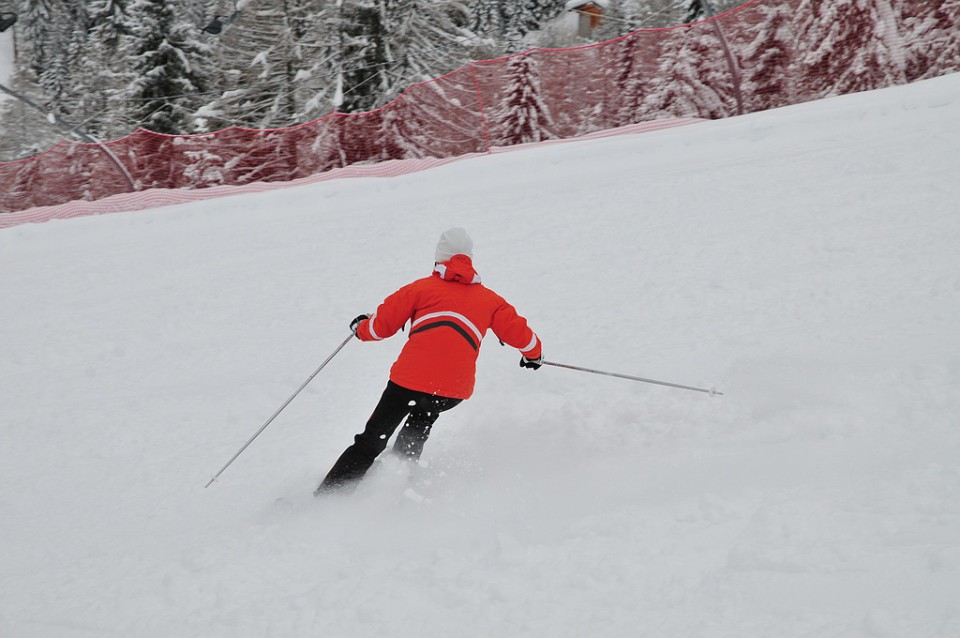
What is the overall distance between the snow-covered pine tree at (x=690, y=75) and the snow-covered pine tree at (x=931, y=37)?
8.40 feet

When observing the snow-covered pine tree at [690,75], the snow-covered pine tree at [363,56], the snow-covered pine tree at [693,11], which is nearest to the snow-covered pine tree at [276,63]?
the snow-covered pine tree at [363,56]

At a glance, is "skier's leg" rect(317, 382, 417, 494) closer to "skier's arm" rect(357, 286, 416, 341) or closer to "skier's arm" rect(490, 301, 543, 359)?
"skier's arm" rect(357, 286, 416, 341)

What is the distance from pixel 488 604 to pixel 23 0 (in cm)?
5680

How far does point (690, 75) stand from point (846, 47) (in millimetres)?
2371

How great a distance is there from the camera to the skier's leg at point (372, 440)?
3.38 metres

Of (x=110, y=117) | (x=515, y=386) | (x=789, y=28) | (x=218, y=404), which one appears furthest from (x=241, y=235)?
(x=110, y=117)

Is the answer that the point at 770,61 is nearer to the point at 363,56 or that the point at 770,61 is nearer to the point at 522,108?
the point at 522,108

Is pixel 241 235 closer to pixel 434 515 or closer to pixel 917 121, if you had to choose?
pixel 434 515

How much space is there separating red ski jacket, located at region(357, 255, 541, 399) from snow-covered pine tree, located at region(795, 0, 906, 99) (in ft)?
30.3

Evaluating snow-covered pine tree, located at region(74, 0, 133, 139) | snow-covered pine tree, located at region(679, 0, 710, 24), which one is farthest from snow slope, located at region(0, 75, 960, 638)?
snow-covered pine tree, located at region(74, 0, 133, 139)

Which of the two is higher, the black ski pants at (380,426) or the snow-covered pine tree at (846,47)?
the snow-covered pine tree at (846,47)

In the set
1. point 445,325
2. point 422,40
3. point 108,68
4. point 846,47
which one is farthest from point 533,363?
point 108,68

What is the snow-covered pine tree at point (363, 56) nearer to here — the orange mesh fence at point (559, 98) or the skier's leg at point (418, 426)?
the orange mesh fence at point (559, 98)

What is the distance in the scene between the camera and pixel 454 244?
346cm
